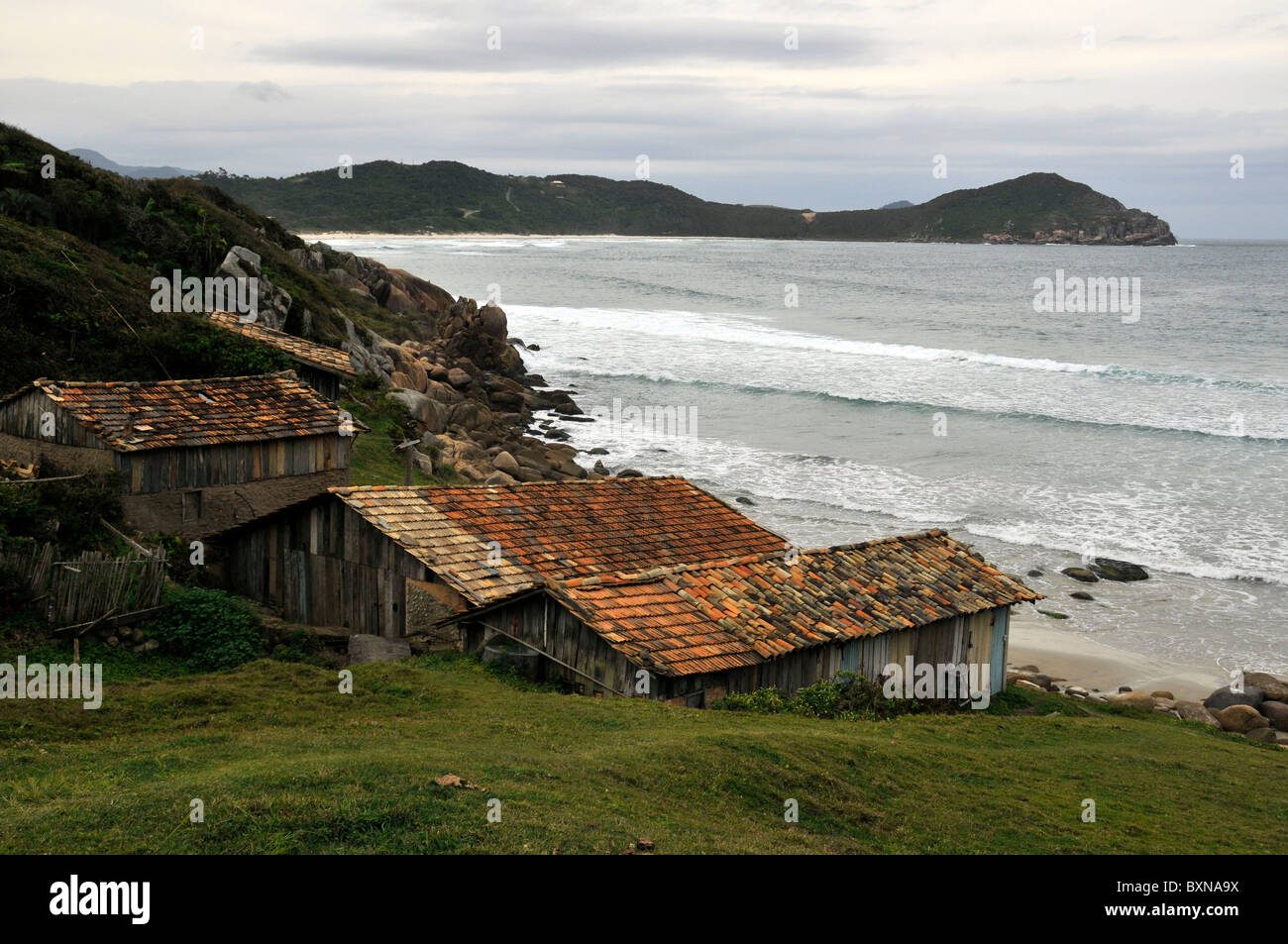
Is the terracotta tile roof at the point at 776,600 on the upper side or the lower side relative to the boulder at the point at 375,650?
upper

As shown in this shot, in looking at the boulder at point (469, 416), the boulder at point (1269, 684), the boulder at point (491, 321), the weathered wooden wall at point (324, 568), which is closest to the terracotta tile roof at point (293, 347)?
the boulder at point (469, 416)

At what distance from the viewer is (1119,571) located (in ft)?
96.0

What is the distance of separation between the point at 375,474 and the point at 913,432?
87.7 ft

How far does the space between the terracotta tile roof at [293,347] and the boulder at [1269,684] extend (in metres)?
22.0

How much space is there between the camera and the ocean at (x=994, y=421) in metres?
29.8

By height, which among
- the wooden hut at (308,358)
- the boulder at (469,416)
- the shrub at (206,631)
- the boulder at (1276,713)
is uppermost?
the wooden hut at (308,358)

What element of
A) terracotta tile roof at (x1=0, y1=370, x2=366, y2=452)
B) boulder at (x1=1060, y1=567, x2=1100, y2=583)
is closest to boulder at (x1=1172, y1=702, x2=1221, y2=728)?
boulder at (x1=1060, y1=567, x2=1100, y2=583)

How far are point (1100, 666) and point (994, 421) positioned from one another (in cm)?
2664

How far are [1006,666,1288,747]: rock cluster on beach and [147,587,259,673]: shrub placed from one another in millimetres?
14063

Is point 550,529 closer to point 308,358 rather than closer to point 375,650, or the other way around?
point 375,650

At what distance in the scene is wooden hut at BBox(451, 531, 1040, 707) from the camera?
15312mm

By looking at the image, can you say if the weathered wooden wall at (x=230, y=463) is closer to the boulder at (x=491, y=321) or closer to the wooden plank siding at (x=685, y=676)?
the wooden plank siding at (x=685, y=676)

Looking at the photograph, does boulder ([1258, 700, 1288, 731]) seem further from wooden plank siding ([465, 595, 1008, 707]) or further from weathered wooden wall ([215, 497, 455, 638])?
weathered wooden wall ([215, 497, 455, 638])

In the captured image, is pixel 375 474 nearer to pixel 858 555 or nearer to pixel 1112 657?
pixel 858 555
